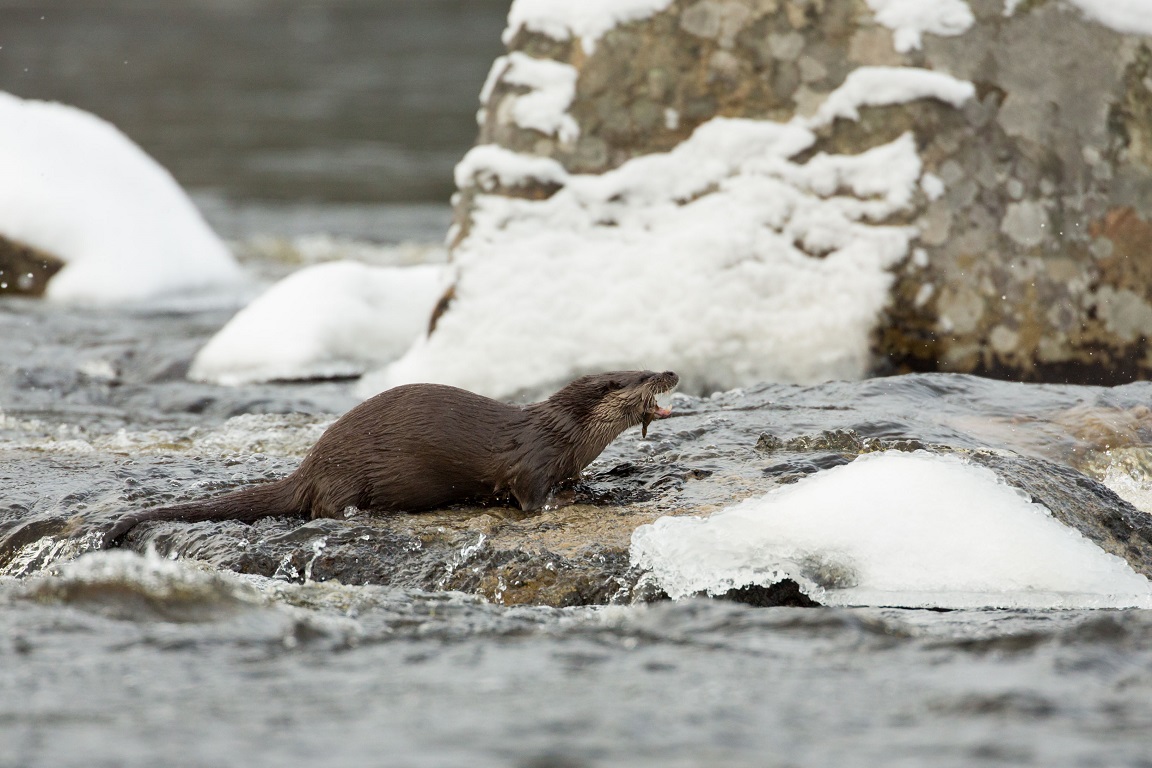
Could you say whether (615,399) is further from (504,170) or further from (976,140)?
(976,140)

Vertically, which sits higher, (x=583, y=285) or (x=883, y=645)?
(x=583, y=285)

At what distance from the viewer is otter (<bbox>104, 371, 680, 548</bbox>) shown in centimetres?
411

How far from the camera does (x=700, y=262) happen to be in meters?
6.34

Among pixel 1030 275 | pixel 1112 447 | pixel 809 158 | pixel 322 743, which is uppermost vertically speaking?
pixel 809 158

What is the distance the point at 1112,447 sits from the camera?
4.64 meters

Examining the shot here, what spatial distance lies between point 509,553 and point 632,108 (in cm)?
340

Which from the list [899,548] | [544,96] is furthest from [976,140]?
[899,548]

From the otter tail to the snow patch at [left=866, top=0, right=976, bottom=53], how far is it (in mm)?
3769

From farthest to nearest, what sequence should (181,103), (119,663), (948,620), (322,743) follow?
(181,103) → (948,620) → (119,663) → (322,743)

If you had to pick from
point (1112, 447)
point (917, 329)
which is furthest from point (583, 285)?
point (1112, 447)

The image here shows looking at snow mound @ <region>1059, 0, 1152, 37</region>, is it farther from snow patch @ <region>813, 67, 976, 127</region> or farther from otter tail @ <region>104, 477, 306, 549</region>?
otter tail @ <region>104, 477, 306, 549</region>

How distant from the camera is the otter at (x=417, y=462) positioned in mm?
4113

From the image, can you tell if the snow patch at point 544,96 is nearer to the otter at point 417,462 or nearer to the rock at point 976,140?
the rock at point 976,140

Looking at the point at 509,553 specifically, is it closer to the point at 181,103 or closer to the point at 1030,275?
the point at 1030,275
